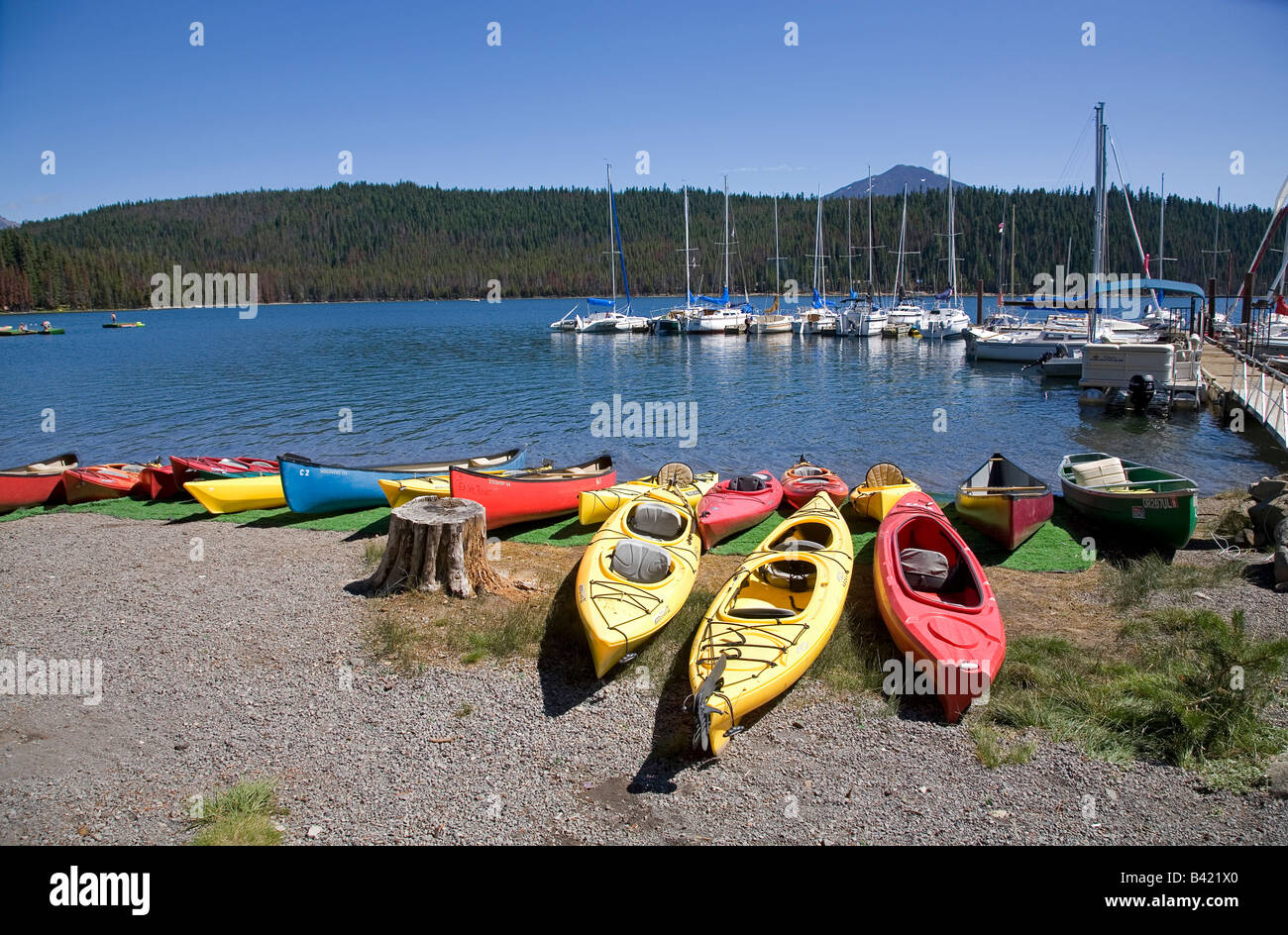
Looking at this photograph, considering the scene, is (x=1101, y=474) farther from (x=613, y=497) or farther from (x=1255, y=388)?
(x=1255, y=388)

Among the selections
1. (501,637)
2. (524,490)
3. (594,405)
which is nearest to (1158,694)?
(501,637)

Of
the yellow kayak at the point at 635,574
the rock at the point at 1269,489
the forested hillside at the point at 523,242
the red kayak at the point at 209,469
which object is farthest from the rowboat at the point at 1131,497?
the forested hillside at the point at 523,242

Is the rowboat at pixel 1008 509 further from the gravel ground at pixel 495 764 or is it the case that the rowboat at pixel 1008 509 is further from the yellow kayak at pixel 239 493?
the yellow kayak at pixel 239 493

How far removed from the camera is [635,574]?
9164 millimetres

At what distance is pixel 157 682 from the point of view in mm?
7621

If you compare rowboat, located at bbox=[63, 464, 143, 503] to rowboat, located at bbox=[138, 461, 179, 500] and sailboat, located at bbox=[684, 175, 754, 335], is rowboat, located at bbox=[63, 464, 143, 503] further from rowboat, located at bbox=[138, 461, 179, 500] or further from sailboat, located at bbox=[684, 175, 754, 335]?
sailboat, located at bbox=[684, 175, 754, 335]

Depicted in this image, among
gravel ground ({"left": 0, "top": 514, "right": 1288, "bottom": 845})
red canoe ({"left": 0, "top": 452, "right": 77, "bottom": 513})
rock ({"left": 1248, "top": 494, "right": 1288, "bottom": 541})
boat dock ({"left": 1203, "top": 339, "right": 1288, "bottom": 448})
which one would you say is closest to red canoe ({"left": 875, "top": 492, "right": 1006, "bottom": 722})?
gravel ground ({"left": 0, "top": 514, "right": 1288, "bottom": 845})

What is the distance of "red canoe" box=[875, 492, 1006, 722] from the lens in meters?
7.32

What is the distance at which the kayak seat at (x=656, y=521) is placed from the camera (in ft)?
35.6

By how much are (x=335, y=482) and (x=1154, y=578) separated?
12382 mm
